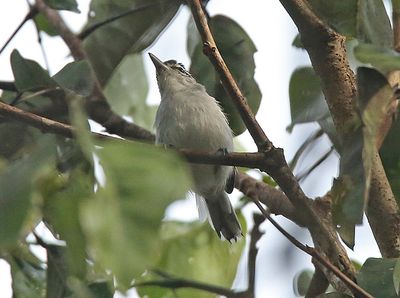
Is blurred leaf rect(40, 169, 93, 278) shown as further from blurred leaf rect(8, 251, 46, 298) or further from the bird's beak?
the bird's beak

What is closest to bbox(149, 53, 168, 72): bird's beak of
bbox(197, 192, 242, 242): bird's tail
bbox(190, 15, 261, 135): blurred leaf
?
bbox(197, 192, 242, 242): bird's tail

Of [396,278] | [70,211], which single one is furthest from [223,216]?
[70,211]

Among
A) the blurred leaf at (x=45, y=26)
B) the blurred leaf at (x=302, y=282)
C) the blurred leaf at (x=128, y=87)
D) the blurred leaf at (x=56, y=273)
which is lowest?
the blurred leaf at (x=56, y=273)

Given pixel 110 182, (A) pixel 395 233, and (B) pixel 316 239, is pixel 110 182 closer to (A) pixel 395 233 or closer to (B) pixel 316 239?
(B) pixel 316 239

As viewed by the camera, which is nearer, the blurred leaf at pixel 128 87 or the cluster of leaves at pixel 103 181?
the cluster of leaves at pixel 103 181

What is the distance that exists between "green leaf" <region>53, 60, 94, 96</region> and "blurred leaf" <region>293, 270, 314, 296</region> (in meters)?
1.06

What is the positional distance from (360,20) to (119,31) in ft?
5.44

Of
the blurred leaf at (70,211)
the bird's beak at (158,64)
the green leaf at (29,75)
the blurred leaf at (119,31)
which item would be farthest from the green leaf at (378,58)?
the bird's beak at (158,64)

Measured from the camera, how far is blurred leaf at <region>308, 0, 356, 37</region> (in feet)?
6.32

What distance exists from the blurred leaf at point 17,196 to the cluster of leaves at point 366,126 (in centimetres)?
61

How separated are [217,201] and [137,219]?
312 centimetres

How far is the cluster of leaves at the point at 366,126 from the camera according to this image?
5.14ft

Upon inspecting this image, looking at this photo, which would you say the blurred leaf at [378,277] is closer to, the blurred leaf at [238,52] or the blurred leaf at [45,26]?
the blurred leaf at [238,52]

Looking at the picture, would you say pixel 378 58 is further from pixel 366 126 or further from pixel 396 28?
pixel 396 28
